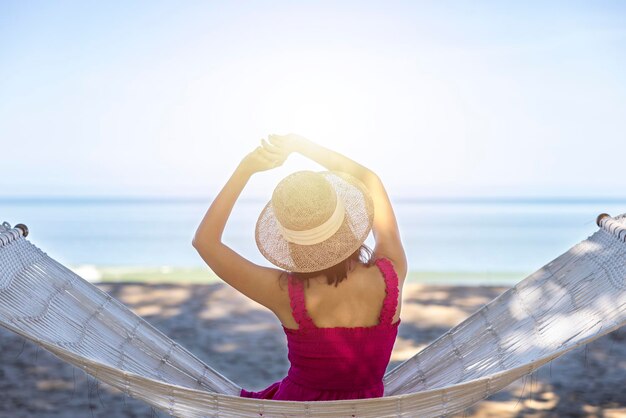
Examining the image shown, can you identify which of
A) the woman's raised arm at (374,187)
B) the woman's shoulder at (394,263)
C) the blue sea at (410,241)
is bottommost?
the woman's shoulder at (394,263)

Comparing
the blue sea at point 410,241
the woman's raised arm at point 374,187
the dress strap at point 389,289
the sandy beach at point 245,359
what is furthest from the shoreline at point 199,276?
the dress strap at point 389,289

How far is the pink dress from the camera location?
1651 millimetres

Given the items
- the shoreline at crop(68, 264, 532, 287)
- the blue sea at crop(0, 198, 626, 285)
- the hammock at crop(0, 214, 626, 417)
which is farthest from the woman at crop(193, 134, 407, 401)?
the shoreline at crop(68, 264, 532, 287)

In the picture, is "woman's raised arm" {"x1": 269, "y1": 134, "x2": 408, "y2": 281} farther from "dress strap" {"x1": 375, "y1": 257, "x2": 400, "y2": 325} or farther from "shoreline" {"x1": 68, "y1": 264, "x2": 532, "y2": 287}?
"shoreline" {"x1": 68, "y1": 264, "x2": 532, "y2": 287}

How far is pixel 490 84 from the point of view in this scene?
2923cm

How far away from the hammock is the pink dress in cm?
12

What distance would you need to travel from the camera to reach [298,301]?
1622 millimetres

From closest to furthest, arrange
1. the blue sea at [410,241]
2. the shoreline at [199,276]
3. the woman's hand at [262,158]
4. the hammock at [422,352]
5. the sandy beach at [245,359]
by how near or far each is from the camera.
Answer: the hammock at [422,352] → the woman's hand at [262,158] → the sandy beach at [245,359] → the shoreline at [199,276] → the blue sea at [410,241]

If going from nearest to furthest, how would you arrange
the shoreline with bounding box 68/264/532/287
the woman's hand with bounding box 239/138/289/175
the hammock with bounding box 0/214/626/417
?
the hammock with bounding box 0/214/626/417, the woman's hand with bounding box 239/138/289/175, the shoreline with bounding box 68/264/532/287

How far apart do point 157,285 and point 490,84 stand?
25.5 m

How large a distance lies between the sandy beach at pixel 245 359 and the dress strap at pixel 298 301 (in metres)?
0.72

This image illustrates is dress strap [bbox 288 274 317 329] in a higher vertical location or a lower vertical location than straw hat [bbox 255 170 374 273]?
lower

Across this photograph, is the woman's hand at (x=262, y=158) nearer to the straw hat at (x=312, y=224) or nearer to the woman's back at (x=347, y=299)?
the straw hat at (x=312, y=224)

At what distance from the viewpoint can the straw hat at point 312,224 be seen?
1604 millimetres
